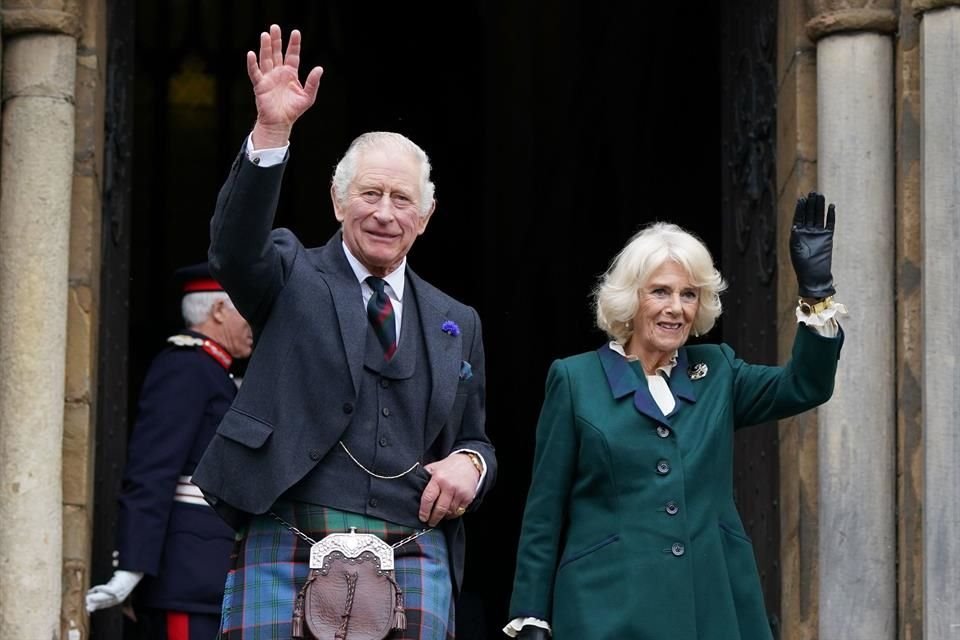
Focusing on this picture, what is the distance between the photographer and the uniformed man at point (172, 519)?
613 centimetres

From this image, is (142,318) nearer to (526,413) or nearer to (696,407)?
(526,413)

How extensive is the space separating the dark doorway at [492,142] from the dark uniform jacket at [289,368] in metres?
4.98

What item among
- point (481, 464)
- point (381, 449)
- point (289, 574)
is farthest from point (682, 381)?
point (289, 574)

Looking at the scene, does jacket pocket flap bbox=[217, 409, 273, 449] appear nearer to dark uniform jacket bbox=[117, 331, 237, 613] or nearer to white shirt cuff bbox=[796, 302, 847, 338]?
white shirt cuff bbox=[796, 302, 847, 338]

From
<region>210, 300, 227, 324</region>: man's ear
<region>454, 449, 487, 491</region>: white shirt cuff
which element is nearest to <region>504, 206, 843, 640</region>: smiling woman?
<region>454, 449, 487, 491</region>: white shirt cuff

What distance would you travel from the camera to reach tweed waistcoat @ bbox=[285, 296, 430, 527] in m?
4.48

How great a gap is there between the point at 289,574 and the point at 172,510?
6.06ft

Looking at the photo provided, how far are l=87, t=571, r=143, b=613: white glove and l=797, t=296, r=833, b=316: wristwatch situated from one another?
92.4 inches

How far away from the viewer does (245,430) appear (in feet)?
14.7

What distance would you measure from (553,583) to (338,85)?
9.05 metres

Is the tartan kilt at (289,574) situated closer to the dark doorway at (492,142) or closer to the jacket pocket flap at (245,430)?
the jacket pocket flap at (245,430)

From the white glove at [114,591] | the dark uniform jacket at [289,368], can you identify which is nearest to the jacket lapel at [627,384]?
the dark uniform jacket at [289,368]

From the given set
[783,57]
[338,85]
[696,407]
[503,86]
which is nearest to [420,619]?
[696,407]

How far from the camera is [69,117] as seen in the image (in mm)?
6242
